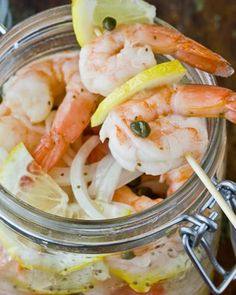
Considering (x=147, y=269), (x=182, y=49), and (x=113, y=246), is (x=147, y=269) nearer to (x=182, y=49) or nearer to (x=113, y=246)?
(x=113, y=246)

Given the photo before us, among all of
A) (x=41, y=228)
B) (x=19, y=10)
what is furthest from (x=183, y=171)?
(x=19, y=10)

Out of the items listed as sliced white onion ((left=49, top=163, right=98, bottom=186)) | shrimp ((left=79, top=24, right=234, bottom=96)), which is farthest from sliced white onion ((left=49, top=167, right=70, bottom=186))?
shrimp ((left=79, top=24, right=234, bottom=96))

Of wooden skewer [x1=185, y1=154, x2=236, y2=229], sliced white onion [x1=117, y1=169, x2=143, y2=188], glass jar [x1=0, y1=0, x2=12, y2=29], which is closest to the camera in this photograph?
wooden skewer [x1=185, y1=154, x2=236, y2=229]

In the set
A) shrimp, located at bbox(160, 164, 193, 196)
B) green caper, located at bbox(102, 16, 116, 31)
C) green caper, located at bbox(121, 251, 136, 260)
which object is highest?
green caper, located at bbox(102, 16, 116, 31)

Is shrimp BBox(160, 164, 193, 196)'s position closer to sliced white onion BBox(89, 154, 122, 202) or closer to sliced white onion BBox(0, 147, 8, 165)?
sliced white onion BBox(89, 154, 122, 202)

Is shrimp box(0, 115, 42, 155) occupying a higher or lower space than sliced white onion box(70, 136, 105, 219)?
higher

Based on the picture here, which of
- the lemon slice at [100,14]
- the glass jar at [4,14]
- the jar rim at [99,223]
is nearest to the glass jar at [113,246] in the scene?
the jar rim at [99,223]
